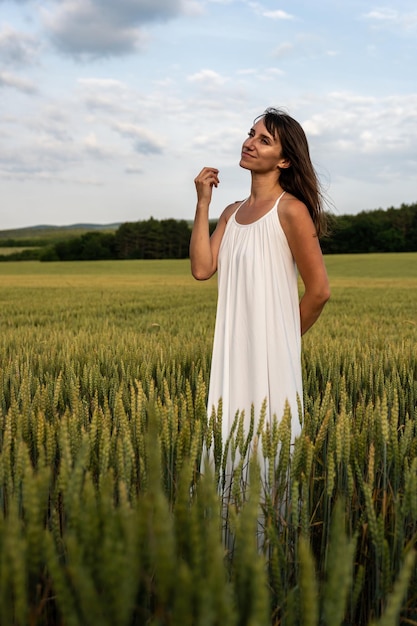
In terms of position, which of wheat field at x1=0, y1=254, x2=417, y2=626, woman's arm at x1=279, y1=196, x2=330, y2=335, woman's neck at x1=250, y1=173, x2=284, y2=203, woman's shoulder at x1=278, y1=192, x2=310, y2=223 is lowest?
wheat field at x1=0, y1=254, x2=417, y2=626

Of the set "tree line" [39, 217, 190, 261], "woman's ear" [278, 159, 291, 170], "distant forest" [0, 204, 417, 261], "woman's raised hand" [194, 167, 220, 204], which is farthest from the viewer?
"tree line" [39, 217, 190, 261]

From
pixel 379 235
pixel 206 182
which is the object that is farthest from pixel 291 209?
pixel 379 235

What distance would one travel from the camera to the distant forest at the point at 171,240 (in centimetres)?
5157

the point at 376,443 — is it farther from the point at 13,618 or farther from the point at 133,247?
the point at 133,247

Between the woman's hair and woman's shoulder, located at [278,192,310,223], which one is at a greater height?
the woman's hair

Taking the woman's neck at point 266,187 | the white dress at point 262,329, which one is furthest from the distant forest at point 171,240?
the white dress at point 262,329

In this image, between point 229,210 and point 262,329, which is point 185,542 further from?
point 229,210

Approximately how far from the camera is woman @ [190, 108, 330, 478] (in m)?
2.35

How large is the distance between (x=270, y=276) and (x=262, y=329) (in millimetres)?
205

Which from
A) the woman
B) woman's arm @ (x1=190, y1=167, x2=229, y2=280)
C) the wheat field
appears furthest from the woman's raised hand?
the wheat field

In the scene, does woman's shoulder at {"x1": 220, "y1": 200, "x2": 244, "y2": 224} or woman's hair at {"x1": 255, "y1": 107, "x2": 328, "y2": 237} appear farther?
woman's shoulder at {"x1": 220, "y1": 200, "x2": 244, "y2": 224}

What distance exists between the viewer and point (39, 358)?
165 inches

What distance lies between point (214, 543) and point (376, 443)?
1.25 m

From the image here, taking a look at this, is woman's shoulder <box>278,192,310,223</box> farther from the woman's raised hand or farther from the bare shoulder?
the woman's raised hand
